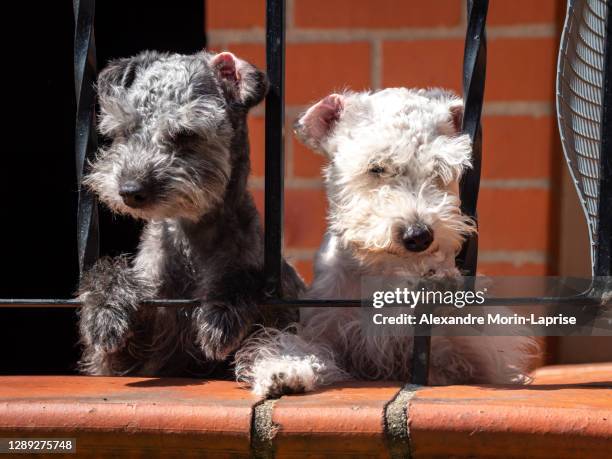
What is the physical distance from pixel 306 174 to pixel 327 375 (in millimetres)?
1447

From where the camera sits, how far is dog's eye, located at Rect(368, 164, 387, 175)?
2.29m

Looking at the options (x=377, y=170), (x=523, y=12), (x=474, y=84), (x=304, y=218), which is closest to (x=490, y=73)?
Answer: (x=523, y=12)

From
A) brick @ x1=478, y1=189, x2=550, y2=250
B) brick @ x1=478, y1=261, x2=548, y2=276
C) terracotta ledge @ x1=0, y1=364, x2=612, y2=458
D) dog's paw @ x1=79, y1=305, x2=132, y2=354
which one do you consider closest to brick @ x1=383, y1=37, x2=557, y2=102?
brick @ x1=478, y1=189, x2=550, y2=250

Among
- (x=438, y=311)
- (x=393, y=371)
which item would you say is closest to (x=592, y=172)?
(x=438, y=311)

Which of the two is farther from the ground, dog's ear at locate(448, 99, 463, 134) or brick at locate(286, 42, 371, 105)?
brick at locate(286, 42, 371, 105)

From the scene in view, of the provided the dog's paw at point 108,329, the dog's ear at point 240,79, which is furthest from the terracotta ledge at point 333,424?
the dog's ear at point 240,79

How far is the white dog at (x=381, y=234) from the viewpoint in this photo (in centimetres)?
214

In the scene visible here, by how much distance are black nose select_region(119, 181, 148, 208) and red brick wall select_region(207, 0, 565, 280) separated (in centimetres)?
128

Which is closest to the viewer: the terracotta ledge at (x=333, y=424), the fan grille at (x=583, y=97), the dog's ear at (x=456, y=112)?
the terracotta ledge at (x=333, y=424)

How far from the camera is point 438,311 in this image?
2.00m

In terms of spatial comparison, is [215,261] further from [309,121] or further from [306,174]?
[306,174]

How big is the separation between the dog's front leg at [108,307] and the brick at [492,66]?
4.98 ft

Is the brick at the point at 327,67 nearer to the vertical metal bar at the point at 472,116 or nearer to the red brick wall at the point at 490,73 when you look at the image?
the red brick wall at the point at 490,73

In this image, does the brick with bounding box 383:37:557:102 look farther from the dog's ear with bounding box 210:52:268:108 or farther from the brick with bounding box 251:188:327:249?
the dog's ear with bounding box 210:52:268:108
